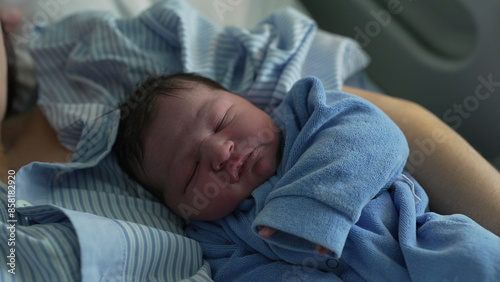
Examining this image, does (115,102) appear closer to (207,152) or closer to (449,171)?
(207,152)

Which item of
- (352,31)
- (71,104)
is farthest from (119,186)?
(352,31)

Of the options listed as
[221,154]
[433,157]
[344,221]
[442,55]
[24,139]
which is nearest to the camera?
[344,221]

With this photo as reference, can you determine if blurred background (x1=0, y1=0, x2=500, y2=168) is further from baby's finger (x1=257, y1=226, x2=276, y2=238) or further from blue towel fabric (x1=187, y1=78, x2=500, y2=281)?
baby's finger (x1=257, y1=226, x2=276, y2=238)

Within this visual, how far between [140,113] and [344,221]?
1.53 feet

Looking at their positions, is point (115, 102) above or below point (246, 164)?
below

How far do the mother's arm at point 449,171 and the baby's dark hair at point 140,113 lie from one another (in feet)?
1.35

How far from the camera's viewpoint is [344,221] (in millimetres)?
736

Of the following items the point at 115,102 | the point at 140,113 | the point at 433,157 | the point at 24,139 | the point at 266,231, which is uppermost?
the point at 433,157

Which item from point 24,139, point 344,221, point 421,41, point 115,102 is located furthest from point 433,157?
point 24,139

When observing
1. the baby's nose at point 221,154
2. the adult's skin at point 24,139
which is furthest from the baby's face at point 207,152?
the adult's skin at point 24,139

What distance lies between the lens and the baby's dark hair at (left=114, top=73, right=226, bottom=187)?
99 cm

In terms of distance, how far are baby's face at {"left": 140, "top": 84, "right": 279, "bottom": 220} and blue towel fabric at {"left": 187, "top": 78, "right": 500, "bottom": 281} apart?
0.12 feet

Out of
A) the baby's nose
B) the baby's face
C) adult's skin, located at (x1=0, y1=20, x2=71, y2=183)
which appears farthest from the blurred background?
the baby's nose

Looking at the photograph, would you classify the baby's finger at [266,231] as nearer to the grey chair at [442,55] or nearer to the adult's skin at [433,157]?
the adult's skin at [433,157]
